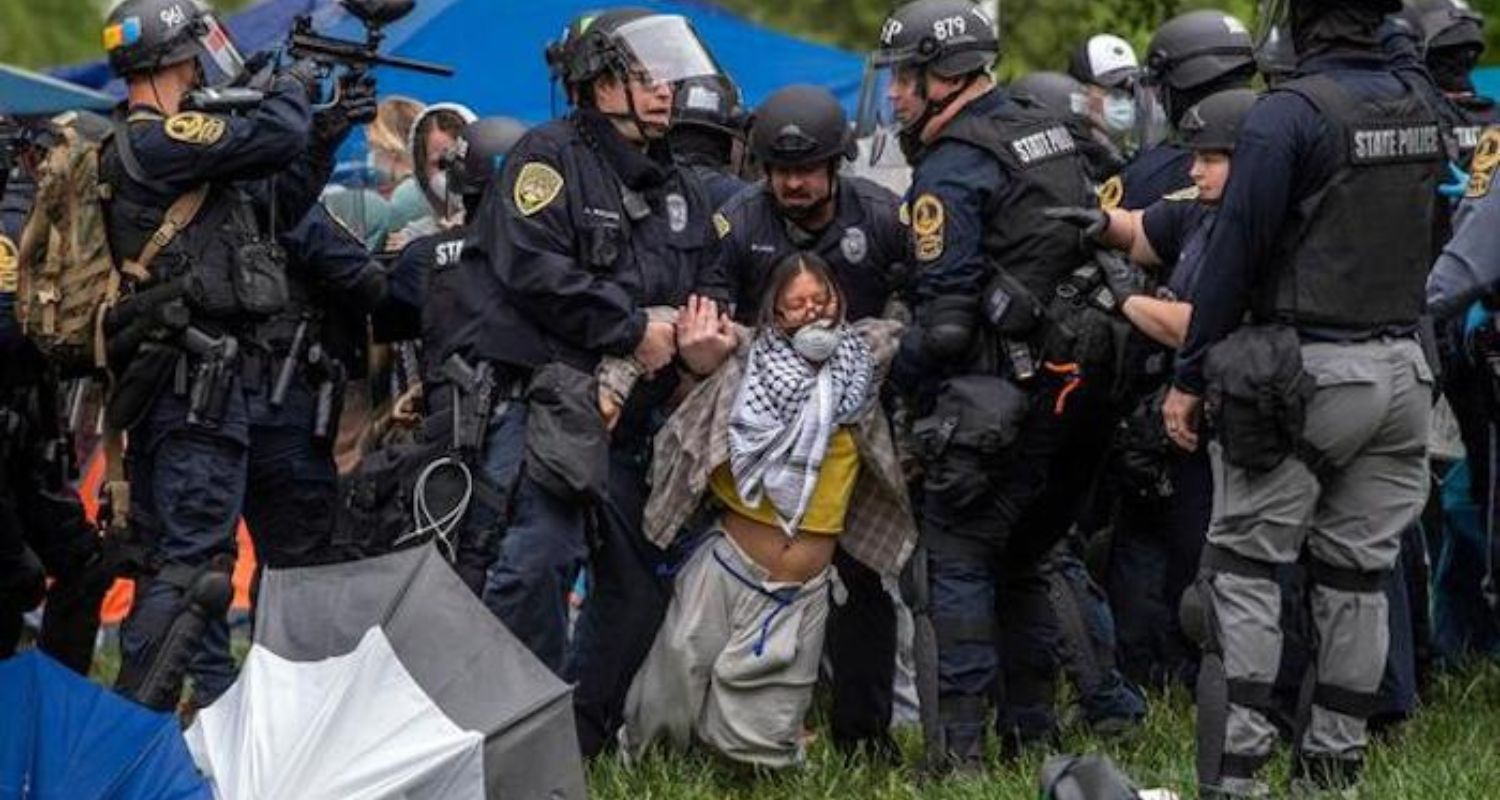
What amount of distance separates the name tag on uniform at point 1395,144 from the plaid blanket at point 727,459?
1723 millimetres

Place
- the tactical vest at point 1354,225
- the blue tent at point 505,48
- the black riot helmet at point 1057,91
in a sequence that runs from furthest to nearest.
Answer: the blue tent at point 505,48, the black riot helmet at point 1057,91, the tactical vest at point 1354,225

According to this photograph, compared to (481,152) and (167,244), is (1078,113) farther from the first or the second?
(167,244)

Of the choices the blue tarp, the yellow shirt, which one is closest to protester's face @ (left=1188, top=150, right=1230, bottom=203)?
the yellow shirt

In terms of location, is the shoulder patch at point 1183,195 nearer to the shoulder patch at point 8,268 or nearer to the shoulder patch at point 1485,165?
the shoulder patch at point 1485,165

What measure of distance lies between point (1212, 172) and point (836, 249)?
1.16 m

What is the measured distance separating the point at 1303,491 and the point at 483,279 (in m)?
2.50

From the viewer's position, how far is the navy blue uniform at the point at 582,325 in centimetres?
875

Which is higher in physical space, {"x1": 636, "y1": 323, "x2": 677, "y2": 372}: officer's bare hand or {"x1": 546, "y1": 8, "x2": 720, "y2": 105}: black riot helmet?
{"x1": 546, "y1": 8, "x2": 720, "y2": 105}: black riot helmet

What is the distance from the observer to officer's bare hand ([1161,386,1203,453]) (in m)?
7.94

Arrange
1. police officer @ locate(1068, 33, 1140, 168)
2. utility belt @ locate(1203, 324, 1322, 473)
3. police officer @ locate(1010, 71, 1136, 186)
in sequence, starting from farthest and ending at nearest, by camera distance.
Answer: police officer @ locate(1068, 33, 1140, 168) < police officer @ locate(1010, 71, 1136, 186) < utility belt @ locate(1203, 324, 1322, 473)

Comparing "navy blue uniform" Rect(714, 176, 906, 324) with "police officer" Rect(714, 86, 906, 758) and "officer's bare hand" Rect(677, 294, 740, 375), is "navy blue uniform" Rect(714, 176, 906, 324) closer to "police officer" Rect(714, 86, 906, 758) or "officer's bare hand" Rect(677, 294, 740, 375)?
"police officer" Rect(714, 86, 906, 758)

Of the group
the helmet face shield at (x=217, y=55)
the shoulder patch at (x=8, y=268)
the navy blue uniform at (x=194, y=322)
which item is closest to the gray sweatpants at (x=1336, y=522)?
the navy blue uniform at (x=194, y=322)

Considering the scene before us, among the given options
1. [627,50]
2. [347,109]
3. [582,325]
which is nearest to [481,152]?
[347,109]

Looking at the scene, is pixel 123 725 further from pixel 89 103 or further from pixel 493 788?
pixel 89 103
